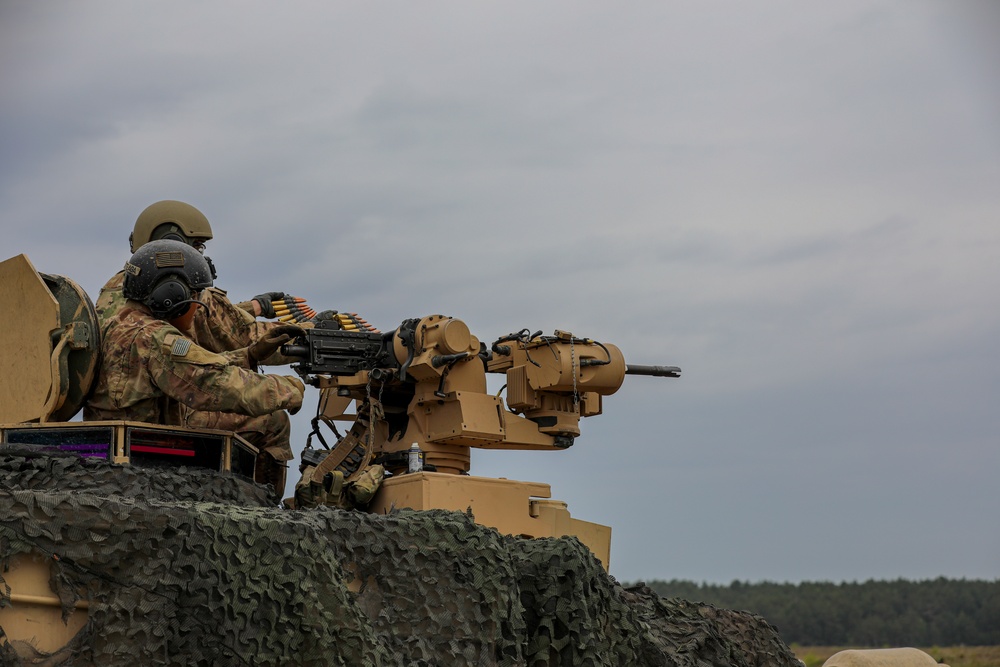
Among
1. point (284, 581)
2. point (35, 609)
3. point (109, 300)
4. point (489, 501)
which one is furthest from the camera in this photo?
point (109, 300)

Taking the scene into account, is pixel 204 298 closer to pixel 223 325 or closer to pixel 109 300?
pixel 223 325

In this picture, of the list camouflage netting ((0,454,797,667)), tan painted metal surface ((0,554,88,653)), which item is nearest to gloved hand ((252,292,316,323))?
camouflage netting ((0,454,797,667))

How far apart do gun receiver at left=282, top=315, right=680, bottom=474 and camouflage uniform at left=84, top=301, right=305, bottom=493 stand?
650 millimetres

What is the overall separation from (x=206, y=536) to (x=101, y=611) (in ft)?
2.02

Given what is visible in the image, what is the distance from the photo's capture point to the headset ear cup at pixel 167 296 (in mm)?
8852

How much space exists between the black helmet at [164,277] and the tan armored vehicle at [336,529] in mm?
358

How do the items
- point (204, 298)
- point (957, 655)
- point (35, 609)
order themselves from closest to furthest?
point (35, 609) < point (204, 298) < point (957, 655)

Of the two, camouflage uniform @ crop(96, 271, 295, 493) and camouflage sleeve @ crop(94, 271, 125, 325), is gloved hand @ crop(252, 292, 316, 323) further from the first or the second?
camouflage sleeve @ crop(94, 271, 125, 325)

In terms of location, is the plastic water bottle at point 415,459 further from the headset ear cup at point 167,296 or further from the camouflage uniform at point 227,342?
the headset ear cup at point 167,296

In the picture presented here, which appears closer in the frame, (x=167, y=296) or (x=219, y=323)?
(x=167, y=296)

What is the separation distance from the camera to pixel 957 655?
3772 cm

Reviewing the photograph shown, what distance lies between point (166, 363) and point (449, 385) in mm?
1975

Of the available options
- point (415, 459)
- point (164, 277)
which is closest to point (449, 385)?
point (415, 459)

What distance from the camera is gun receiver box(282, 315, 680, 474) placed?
9570 mm
